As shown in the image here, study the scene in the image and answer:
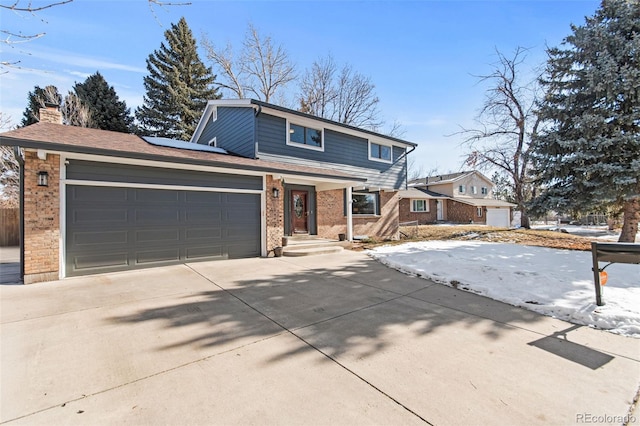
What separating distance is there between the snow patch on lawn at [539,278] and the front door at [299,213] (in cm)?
383

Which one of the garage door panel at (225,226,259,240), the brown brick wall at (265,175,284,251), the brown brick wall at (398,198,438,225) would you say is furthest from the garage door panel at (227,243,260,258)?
the brown brick wall at (398,198,438,225)

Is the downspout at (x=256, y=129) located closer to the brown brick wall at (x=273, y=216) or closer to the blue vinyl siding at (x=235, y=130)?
the blue vinyl siding at (x=235, y=130)

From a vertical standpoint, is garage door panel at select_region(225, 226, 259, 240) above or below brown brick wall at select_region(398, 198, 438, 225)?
below

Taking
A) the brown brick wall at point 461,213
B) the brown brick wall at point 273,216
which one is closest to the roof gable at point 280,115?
the brown brick wall at point 273,216

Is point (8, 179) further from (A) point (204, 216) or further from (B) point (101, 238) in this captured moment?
(A) point (204, 216)

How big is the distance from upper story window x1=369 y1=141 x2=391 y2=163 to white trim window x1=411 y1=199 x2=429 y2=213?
12.1 metres

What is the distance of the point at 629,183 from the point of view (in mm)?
8320

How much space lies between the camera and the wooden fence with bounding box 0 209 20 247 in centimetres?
1371

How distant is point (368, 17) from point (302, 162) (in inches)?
223

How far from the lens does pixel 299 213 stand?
11.6m

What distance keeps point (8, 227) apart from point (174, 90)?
15.5m

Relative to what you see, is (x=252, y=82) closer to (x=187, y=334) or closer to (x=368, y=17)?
(x=368, y=17)

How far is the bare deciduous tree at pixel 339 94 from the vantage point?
23484mm

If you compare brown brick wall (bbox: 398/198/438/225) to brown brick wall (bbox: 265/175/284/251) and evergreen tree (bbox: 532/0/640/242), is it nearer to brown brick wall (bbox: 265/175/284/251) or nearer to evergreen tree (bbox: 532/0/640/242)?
evergreen tree (bbox: 532/0/640/242)
